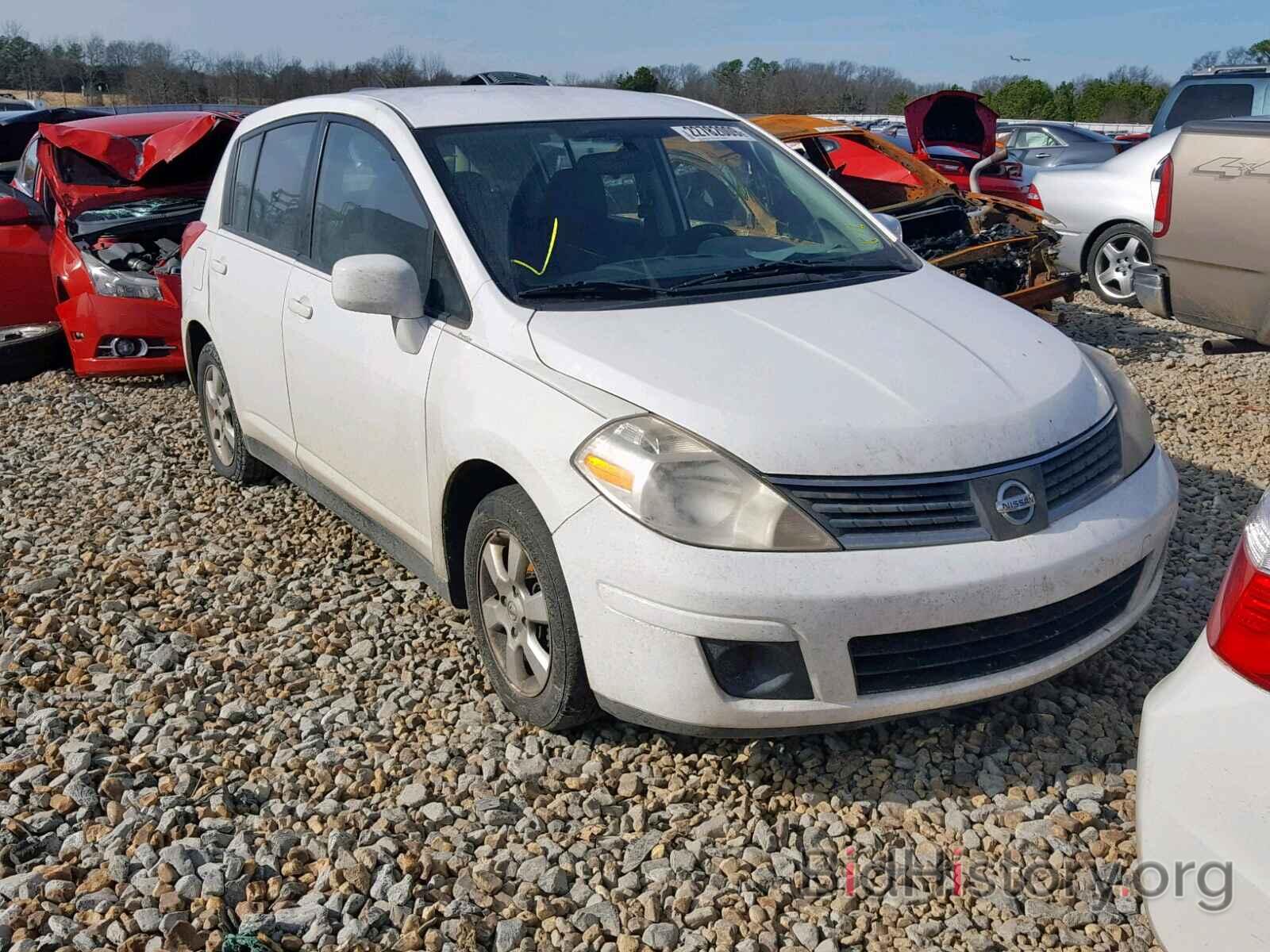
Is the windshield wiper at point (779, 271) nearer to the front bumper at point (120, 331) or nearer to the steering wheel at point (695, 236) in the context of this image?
the steering wheel at point (695, 236)

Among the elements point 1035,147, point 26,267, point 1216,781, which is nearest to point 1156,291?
point 1216,781

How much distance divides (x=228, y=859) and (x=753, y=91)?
2452 inches

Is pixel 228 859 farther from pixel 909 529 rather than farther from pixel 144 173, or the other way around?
pixel 144 173

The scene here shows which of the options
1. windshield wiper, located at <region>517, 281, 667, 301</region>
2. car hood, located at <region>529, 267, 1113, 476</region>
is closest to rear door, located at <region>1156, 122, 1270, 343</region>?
car hood, located at <region>529, 267, 1113, 476</region>

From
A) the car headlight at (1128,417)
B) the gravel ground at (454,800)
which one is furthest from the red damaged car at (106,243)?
the car headlight at (1128,417)

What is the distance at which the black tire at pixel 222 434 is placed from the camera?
17.3ft

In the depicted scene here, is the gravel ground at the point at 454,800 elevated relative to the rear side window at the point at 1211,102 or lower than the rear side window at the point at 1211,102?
lower

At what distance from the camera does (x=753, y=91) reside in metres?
60.9

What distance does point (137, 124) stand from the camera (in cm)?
781

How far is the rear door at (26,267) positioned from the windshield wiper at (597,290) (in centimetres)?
577

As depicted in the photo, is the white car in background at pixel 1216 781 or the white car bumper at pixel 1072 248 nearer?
the white car in background at pixel 1216 781

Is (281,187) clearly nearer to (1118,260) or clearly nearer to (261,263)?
(261,263)

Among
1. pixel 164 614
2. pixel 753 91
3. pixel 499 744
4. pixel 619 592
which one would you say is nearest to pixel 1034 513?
pixel 619 592

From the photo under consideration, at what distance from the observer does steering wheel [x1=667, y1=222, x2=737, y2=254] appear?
148 inches
